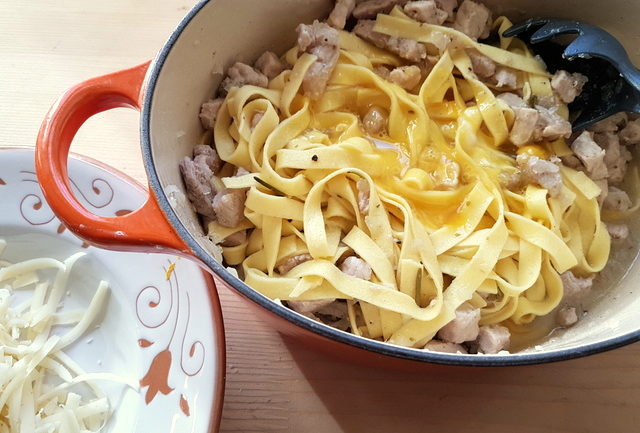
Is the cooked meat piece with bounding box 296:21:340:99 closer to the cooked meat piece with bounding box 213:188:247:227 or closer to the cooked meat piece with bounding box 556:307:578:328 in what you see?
the cooked meat piece with bounding box 213:188:247:227

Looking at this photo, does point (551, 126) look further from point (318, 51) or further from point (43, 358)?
point (43, 358)

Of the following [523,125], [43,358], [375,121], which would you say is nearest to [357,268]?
[375,121]

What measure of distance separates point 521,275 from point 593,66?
16.7 inches

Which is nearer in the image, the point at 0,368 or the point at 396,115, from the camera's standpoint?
the point at 0,368

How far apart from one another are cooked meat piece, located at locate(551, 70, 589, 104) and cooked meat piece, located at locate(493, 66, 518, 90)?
0.07 m

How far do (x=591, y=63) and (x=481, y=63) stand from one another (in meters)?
0.20

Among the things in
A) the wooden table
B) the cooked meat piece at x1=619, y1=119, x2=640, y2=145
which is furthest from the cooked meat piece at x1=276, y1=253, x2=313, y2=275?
the cooked meat piece at x1=619, y1=119, x2=640, y2=145

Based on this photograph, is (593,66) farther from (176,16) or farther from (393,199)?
(176,16)

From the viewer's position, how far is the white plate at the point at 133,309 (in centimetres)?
90

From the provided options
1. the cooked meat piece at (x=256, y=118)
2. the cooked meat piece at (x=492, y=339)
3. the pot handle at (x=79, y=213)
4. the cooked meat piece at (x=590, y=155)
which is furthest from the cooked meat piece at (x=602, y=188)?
the pot handle at (x=79, y=213)

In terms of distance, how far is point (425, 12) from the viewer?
45.0 inches

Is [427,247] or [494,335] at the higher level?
[427,247]

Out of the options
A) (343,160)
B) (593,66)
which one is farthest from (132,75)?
(593,66)

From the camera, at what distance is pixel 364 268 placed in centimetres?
96
